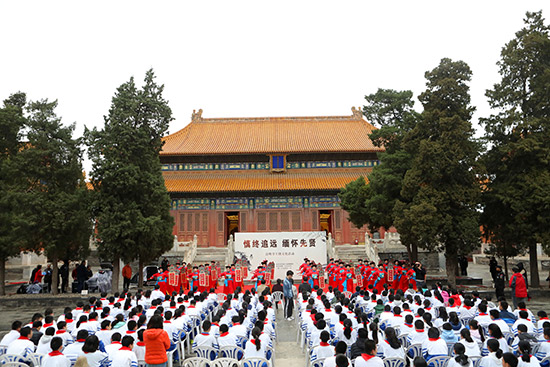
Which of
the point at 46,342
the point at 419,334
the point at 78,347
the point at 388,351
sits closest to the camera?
the point at 78,347

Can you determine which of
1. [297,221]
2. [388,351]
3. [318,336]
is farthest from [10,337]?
[297,221]

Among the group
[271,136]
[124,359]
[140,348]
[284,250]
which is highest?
[271,136]

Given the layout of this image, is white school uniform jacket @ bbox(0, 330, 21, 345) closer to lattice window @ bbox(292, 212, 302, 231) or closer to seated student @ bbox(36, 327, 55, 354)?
seated student @ bbox(36, 327, 55, 354)

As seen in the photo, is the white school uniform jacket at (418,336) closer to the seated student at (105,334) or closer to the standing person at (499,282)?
the seated student at (105,334)

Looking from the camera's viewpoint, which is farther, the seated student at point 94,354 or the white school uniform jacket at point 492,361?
the seated student at point 94,354

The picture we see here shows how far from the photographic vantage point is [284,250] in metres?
20.7

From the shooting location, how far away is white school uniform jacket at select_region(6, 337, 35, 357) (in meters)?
6.31

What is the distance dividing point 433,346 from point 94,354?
455 cm

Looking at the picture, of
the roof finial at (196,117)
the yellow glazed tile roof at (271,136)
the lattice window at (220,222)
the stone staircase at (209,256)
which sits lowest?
the stone staircase at (209,256)

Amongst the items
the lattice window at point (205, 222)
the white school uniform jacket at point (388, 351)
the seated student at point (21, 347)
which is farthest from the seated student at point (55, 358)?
the lattice window at point (205, 222)

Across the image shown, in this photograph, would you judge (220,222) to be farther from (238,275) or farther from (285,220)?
(238,275)

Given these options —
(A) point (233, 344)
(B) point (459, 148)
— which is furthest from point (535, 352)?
(B) point (459, 148)

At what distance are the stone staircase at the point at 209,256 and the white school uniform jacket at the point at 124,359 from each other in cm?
1791

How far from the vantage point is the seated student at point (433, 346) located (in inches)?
241
